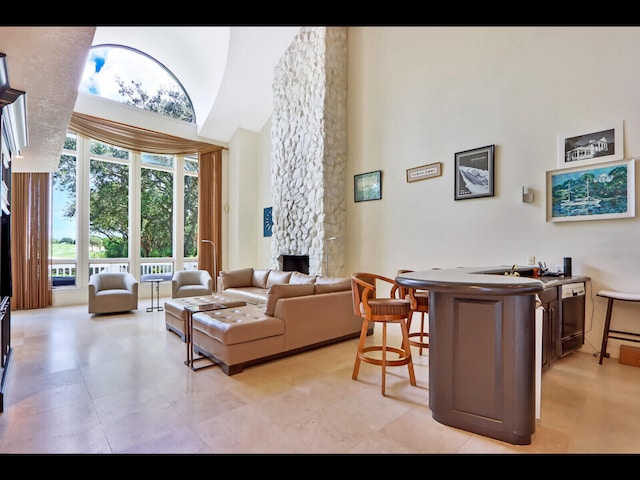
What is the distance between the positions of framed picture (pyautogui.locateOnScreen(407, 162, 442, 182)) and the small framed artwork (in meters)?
4.00

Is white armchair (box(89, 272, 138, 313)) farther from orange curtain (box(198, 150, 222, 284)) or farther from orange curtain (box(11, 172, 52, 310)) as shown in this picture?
orange curtain (box(198, 150, 222, 284))

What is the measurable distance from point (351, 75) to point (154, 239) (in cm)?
570

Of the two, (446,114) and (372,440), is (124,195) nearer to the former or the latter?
(446,114)

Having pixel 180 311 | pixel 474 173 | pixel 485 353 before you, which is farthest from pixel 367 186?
pixel 485 353

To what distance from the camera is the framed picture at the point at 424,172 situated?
4660 millimetres

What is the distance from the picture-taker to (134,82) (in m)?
7.09

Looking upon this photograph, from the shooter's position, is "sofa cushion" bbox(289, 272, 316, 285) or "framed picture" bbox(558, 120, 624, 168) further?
"sofa cushion" bbox(289, 272, 316, 285)

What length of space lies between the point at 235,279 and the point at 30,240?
3846 mm

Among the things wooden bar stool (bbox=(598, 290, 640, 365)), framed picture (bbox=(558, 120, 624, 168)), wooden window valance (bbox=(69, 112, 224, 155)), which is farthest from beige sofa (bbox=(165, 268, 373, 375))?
wooden window valance (bbox=(69, 112, 224, 155))

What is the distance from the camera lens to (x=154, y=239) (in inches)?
295

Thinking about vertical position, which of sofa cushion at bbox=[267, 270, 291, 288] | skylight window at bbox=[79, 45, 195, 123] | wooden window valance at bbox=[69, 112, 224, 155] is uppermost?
skylight window at bbox=[79, 45, 195, 123]

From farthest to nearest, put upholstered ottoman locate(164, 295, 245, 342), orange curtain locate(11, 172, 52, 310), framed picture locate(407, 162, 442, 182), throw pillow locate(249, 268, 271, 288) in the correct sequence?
throw pillow locate(249, 268, 271, 288) < orange curtain locate(11, 172, 52, 310) < framed picture locate(407, 162, 442, 182) < upholstered ottoman locate(164, 295, 245, 342)

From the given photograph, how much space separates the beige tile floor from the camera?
1.84 m
